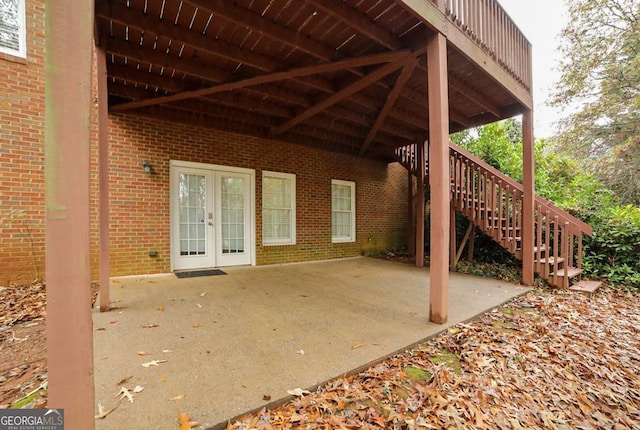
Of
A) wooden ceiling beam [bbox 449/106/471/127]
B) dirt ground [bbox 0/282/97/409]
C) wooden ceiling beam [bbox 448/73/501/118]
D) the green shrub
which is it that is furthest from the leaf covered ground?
wooden ceiling beam [bbox 449/106/471/127]

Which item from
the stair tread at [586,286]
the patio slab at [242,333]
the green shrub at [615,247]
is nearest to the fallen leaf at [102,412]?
the patio slab at [242,333]

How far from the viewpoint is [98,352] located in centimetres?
208

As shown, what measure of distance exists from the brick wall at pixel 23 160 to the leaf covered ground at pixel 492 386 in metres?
4.47

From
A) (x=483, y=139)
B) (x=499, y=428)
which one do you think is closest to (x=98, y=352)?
(x=499, y=428)

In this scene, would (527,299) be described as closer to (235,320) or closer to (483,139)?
(235,320)

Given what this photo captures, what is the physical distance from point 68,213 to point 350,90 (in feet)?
12.4

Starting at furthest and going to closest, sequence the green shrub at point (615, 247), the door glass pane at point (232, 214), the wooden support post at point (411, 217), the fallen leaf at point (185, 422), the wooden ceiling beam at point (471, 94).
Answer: the wooden support post at point (411, 217) < the door glass pane at point (232, 214) < the green shrub at point (615, 247) < the wooden ceiling beam at point (471, 94) < the fallen leaf at point (185, 422)

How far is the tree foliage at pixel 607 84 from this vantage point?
7316 millimetres

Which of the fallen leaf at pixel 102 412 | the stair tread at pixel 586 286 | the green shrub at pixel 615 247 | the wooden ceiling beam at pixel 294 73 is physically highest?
the wooden ceiling beam at pixel 294 73

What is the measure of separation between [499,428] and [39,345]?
138 inches

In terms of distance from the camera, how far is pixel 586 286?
4.35 metres

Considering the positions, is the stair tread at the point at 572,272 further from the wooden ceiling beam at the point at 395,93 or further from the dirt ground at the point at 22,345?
the dirt ground at the point at 22,345

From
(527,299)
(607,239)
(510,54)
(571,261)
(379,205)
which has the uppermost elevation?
(510,54)

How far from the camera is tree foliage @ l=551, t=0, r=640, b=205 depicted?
7.32m
